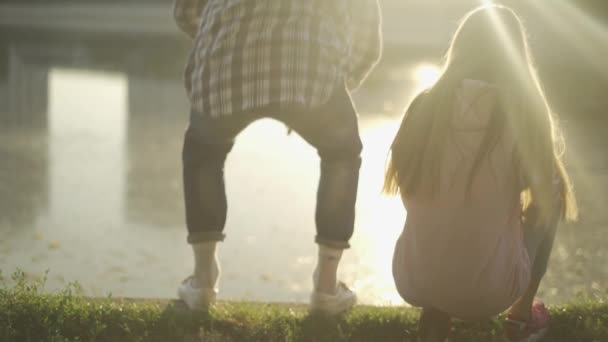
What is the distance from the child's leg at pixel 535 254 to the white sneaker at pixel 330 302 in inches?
23.6

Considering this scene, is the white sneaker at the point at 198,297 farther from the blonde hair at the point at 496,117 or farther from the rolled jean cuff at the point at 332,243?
the blonde hair at the point at 496,117

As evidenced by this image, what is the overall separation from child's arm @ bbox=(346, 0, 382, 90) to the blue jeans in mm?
264

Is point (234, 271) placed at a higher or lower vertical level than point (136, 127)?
higher

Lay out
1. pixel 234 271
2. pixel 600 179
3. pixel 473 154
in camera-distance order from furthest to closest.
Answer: pixel 600 179, pixel 234 271, pixel 473 154

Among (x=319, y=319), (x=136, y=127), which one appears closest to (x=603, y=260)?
(x=319, y=319)

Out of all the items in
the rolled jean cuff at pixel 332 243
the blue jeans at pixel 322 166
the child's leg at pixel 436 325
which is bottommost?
the child's leg at pixel 436 325

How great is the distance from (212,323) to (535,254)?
44.8 inches

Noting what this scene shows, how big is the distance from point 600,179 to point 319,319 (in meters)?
4.16

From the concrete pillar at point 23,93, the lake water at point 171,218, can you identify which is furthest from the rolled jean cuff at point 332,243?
the concrete pillar at point 23,93

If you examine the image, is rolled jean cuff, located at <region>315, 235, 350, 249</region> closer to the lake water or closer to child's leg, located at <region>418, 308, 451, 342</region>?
child's leg, located at <region>418, 308, 451, 342</region>

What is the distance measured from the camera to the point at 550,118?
258cm

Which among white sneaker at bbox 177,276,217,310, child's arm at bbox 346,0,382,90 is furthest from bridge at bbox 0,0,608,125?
white sneaker at bbox 177,276,217,310

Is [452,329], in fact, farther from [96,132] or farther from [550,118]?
[96,132]

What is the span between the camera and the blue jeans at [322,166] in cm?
287
